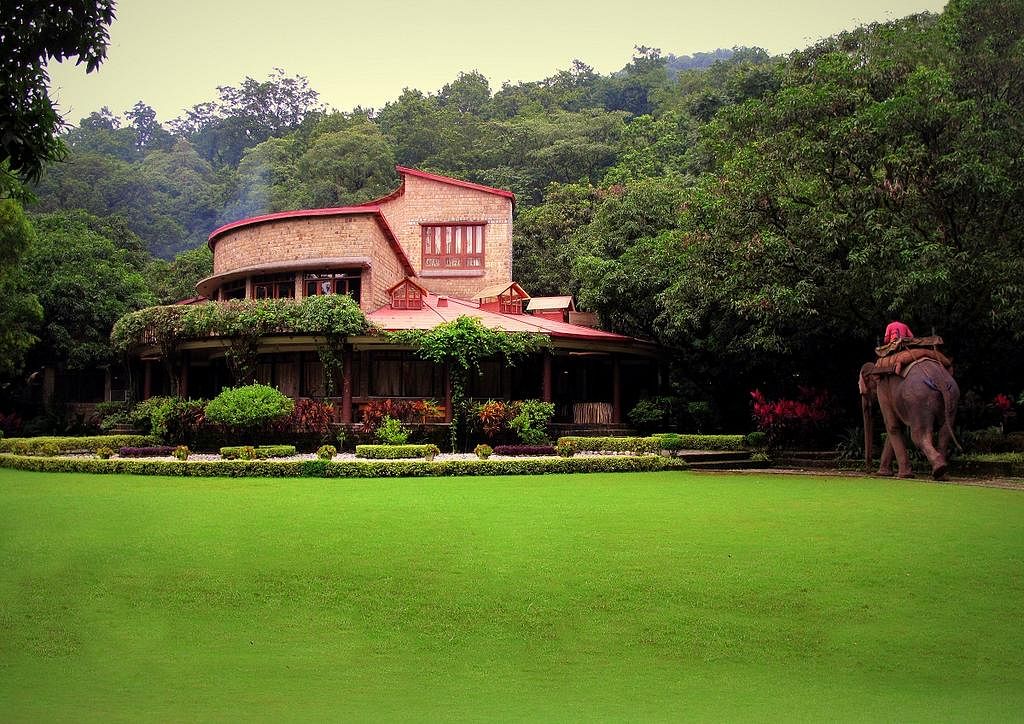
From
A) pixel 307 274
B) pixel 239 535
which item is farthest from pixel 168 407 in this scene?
pixel 239 535

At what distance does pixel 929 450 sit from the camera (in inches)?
604

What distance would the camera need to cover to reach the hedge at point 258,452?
1875 centimetres

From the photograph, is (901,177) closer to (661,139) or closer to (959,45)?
(959,45)

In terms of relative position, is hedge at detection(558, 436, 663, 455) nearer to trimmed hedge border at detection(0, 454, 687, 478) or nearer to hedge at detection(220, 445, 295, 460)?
trimmed hedge border at detection(0, 454, 687, 478)

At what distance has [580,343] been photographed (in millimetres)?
24312

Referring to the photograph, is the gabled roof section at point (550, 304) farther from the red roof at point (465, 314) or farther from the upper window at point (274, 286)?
the upper window at point (274, 286)

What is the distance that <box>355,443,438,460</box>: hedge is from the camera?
1911 centimetres

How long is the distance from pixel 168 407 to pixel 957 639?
1988cm

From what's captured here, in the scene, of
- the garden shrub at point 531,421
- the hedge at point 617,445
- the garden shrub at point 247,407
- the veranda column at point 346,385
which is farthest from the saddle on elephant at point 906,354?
the garden shrub at point 247,407

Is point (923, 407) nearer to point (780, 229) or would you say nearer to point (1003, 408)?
point (780, 229)

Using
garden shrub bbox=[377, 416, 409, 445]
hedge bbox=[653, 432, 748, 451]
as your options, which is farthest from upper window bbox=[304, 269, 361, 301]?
hedge bbox=[653, 432, 748, 451]

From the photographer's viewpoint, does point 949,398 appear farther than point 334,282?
No

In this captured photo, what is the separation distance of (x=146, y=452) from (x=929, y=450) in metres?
16.5

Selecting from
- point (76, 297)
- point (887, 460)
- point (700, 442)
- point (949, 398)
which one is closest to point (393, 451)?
point (700, 442)
